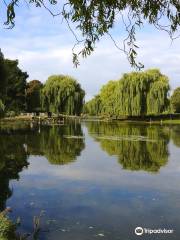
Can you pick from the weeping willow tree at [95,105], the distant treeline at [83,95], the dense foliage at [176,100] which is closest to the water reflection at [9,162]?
the distant treeline at [83,95]

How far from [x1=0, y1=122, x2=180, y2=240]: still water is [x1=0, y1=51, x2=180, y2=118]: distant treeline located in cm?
3037

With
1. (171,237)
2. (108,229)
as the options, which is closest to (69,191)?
(108,229)

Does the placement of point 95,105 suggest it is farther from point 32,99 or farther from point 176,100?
point 176,100

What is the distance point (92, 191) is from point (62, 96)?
5544 centimetres

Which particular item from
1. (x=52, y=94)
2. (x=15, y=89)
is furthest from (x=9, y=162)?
(x=15, y=89)

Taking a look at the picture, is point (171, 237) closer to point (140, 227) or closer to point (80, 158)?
point (140, 227)

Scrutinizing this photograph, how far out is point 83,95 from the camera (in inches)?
2815

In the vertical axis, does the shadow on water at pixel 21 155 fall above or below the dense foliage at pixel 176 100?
below

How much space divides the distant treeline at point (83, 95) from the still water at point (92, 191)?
3037 cm

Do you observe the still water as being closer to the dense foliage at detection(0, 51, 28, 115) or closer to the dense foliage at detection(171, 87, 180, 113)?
the dense foliage at detection(0, 51, 28, 115)

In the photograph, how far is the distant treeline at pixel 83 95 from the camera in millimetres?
62938

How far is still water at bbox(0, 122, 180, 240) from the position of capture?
10344 mm

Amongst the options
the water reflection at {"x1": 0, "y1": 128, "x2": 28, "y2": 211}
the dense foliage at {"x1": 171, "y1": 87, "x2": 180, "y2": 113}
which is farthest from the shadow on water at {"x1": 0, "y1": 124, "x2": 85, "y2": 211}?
the dense foliage at {"x1": 171, "y1": 87, "x2": 180, "y2": 113}

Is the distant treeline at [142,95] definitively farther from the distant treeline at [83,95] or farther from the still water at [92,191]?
the still water at [92,191]
